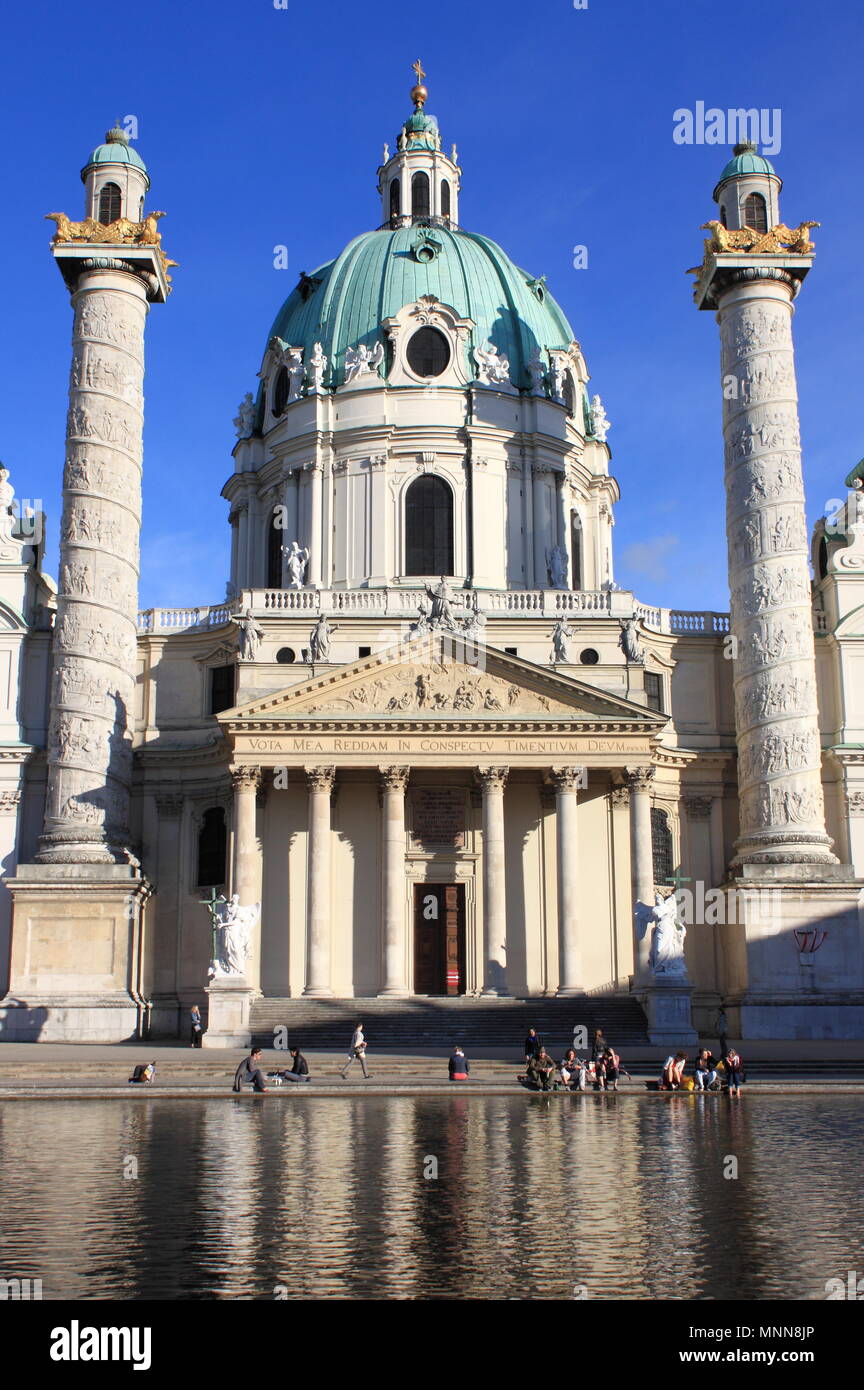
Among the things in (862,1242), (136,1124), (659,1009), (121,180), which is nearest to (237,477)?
(121,180)

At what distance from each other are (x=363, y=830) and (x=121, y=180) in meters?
20.4

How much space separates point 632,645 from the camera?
1727 inches

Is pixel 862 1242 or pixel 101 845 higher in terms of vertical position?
pixel 101 845

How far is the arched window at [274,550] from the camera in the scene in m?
52.6

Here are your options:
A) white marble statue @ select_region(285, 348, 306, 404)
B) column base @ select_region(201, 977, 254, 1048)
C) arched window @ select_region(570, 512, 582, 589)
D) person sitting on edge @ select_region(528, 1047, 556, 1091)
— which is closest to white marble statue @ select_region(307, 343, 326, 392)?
white marble statue @ select_region(285, 348, 306, 404)

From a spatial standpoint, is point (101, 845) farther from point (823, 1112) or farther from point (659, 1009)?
point (823, 1112)

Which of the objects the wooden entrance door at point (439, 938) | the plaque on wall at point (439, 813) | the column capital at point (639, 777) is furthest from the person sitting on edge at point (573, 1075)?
the plaque on wall at point (439, 813)

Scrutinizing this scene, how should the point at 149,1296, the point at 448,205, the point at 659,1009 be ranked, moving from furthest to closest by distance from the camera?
1. the point at 448,205
2. the point at 659,1009
3. the point at 149,1296

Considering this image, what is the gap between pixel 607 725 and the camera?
134 ft

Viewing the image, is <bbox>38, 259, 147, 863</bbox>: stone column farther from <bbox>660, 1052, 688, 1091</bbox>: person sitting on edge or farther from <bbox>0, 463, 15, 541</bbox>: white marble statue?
<bbox>660, 1052, 688, 1091</bbox>: person sitting on edge

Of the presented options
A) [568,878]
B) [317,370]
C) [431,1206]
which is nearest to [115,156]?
[317,370]

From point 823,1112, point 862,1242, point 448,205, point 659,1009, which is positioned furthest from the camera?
point 448,205

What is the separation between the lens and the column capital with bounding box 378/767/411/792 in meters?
40.7

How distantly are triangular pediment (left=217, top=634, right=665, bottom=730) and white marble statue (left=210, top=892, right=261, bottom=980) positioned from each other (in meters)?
6.75
